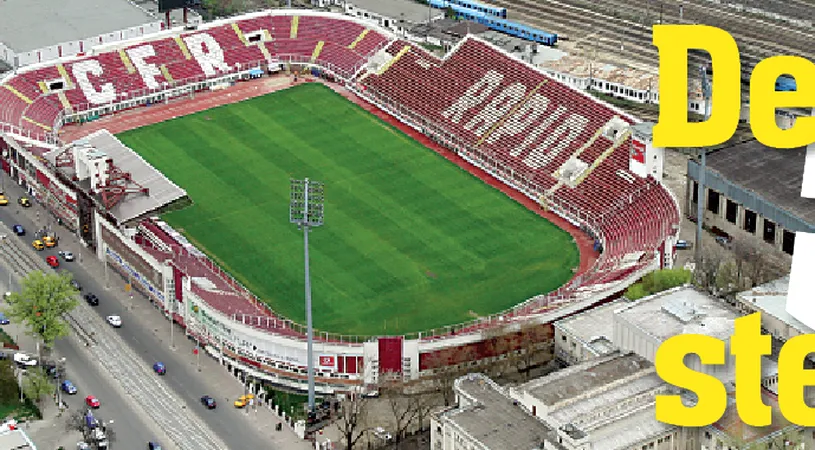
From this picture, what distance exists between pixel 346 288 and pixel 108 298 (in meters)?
→ 24.9

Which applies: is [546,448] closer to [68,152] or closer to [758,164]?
[758,164]

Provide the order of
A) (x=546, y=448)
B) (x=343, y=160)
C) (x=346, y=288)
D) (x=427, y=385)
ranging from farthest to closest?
1. (x=343, y=160)
2. (x=346, y=288)
3. (x=427, y=385)
4. (x=546, y=448)

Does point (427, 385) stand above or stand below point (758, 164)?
below

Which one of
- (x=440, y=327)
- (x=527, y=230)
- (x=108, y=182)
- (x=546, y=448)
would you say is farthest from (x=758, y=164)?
(x=108, y=182)

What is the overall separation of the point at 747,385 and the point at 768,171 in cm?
5099

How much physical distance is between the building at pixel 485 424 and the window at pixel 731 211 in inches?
1842

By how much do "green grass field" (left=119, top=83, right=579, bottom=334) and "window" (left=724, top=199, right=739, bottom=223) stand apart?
18.0 m

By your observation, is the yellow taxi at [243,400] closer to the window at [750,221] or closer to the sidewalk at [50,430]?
the sidewalk at [50,430]

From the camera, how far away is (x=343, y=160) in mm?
185000

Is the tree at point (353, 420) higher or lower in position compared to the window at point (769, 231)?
lower

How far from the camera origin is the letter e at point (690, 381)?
125 m

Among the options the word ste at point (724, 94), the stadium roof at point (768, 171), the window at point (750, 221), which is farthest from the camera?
the window at point (750, 221)

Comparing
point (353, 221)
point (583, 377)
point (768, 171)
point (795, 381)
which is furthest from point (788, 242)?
point (353, 221)

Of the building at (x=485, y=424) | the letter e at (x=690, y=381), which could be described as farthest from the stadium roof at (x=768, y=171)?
the building at (x=485, y=424)
